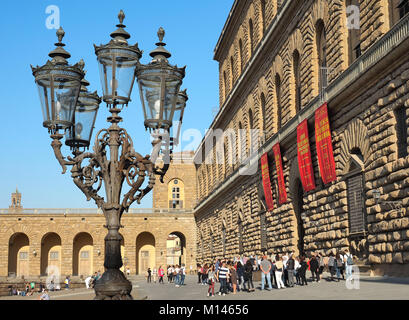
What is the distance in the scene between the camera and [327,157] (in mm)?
18438

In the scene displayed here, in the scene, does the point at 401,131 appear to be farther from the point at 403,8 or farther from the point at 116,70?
the point at 116,70

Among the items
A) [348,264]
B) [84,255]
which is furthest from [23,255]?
[348,264]

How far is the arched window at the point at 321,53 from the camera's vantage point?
20031 millimetres

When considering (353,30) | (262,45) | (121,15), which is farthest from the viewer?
(262,45)

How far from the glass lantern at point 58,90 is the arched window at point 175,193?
172 feet

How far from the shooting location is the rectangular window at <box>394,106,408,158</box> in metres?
14.2

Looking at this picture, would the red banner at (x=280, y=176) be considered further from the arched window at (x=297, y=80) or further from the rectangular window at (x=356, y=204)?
the rectangular window at (x=356, y=204)

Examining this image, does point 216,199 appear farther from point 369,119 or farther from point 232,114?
point 369,119

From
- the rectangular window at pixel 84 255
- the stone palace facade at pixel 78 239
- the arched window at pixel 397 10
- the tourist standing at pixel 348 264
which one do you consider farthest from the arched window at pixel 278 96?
the rectangular window at pixel 84 255

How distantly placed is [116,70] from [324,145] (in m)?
11.6

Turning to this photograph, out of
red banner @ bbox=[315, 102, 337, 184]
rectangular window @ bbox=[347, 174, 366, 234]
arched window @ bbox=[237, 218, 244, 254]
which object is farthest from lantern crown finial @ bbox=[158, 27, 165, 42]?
arched window @ bbox=[237, 218, 244, 254]

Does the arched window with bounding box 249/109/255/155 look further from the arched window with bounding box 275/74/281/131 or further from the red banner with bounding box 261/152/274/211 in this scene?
the arched window with bounding box 275/74/281/131

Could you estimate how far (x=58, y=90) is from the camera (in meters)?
8.65

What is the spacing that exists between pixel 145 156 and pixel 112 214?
44.3 inches
